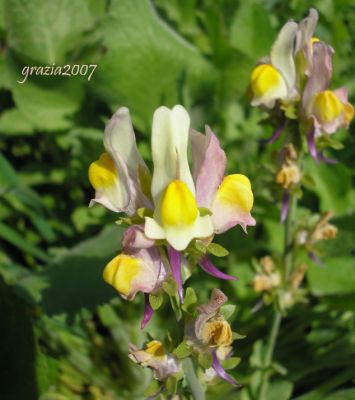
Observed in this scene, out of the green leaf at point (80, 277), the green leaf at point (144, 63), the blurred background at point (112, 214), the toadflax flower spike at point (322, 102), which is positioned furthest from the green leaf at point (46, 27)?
the toadflax flower spike at point (322, 102)

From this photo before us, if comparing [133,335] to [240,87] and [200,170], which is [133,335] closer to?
[240,87]

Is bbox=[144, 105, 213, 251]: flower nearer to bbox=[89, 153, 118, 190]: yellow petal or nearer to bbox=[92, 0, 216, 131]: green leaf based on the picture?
bbox=[89, 153, 118, 190]: yellow petal

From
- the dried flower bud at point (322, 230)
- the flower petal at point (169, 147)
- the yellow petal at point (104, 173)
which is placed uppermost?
the flower petal at point (169, 147)

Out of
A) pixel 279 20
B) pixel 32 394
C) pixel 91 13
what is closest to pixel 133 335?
pixel 32 394

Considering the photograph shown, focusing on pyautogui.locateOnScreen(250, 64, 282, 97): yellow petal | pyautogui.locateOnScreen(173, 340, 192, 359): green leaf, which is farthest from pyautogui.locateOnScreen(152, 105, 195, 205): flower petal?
pyautogui.locateOnScreen(250, 64, 282, 97): yellow petal

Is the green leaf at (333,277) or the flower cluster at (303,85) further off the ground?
the flower cluster at (303,85)

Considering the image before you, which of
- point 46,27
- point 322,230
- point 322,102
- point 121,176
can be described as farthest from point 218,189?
point 46,27

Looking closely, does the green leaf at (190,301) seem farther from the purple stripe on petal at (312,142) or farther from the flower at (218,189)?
the purple stripe on petal at (312,142)
